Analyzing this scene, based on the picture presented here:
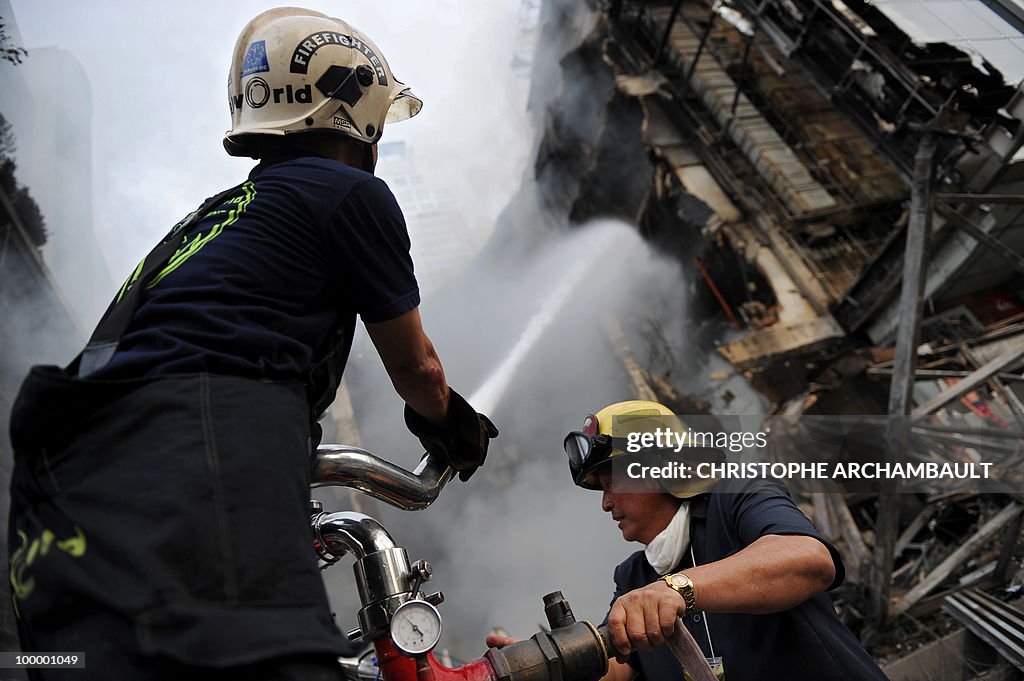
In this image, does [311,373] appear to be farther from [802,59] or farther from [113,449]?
[802,59]

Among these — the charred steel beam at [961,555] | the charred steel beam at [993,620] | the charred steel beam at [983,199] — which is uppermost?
the charred steel beam at [983,199]

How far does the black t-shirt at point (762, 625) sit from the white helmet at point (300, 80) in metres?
1.61

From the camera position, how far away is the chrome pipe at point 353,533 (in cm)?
196

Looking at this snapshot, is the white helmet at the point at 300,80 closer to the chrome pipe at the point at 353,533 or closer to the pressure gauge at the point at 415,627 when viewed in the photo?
the chrome pipe at the point at 353,533

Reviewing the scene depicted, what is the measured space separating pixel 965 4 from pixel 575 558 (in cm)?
716

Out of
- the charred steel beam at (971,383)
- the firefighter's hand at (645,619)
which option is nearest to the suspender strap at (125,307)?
the firefighter's hand at (645,619)

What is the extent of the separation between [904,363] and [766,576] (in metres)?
5.34

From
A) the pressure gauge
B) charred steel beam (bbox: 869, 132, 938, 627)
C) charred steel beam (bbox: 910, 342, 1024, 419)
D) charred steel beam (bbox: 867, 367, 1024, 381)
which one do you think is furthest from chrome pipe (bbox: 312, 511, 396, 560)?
charred steel beam (bbox: 867, 367, 1024, 381)

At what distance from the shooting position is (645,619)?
70.3 inches

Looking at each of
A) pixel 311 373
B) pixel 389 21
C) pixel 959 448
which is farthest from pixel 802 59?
pixel 311 373

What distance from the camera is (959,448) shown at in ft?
22.7

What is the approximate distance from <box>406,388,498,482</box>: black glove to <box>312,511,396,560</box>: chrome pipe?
29cm

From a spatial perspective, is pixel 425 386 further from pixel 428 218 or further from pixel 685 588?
pixel 428 218

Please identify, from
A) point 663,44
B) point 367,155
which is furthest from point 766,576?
point 663,44
